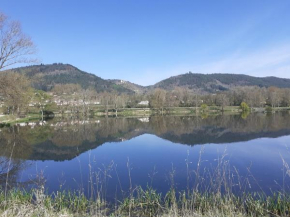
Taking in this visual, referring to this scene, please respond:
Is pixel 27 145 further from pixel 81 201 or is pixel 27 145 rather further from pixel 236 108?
pixel 236 108

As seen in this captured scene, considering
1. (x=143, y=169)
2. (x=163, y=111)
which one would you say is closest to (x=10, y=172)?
(x=143, y=169)

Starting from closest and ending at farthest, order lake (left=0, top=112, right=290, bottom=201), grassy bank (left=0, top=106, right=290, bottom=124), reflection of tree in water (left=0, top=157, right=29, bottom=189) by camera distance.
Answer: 1. lake (left=0, top=112, right=290, bottom=201)
2. reflection of tree in water (left=0, top=157, right=29, bottom=189)
3. grassy bank (left=0, top=106, right=290, bottom=124)

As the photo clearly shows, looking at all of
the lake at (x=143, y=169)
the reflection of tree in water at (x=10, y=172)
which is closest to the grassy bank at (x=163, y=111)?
the lake at (x=143, y=169)

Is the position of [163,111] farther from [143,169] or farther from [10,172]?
[10,172]

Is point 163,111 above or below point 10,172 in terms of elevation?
above

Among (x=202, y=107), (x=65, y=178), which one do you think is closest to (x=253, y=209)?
(x=65, y=178)

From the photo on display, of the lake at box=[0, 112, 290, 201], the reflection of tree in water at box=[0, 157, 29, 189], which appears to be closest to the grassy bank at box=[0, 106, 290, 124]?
the lake at box=[0, 112, 290, 201]

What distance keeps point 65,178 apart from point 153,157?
6625mm

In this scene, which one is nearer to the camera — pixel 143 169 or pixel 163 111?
pixel 143 169

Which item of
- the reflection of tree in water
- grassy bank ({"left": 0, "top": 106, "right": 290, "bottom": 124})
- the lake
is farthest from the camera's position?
grassy bank ({"left": 0, "top": 106, "right": 290, "bottom": 124})

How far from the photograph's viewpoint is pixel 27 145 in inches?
873

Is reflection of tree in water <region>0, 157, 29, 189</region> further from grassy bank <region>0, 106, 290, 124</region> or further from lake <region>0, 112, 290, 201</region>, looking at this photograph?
grassy bank <region>0, 106, 290, 124</region>

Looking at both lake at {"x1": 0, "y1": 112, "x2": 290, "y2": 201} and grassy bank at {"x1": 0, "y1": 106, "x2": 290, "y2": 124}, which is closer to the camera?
lake at {"x1": 0, "y1": 112, "x2": 290, "y2": 201}

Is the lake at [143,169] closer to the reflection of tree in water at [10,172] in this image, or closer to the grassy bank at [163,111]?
the reflection of tree in water at [10,172]
